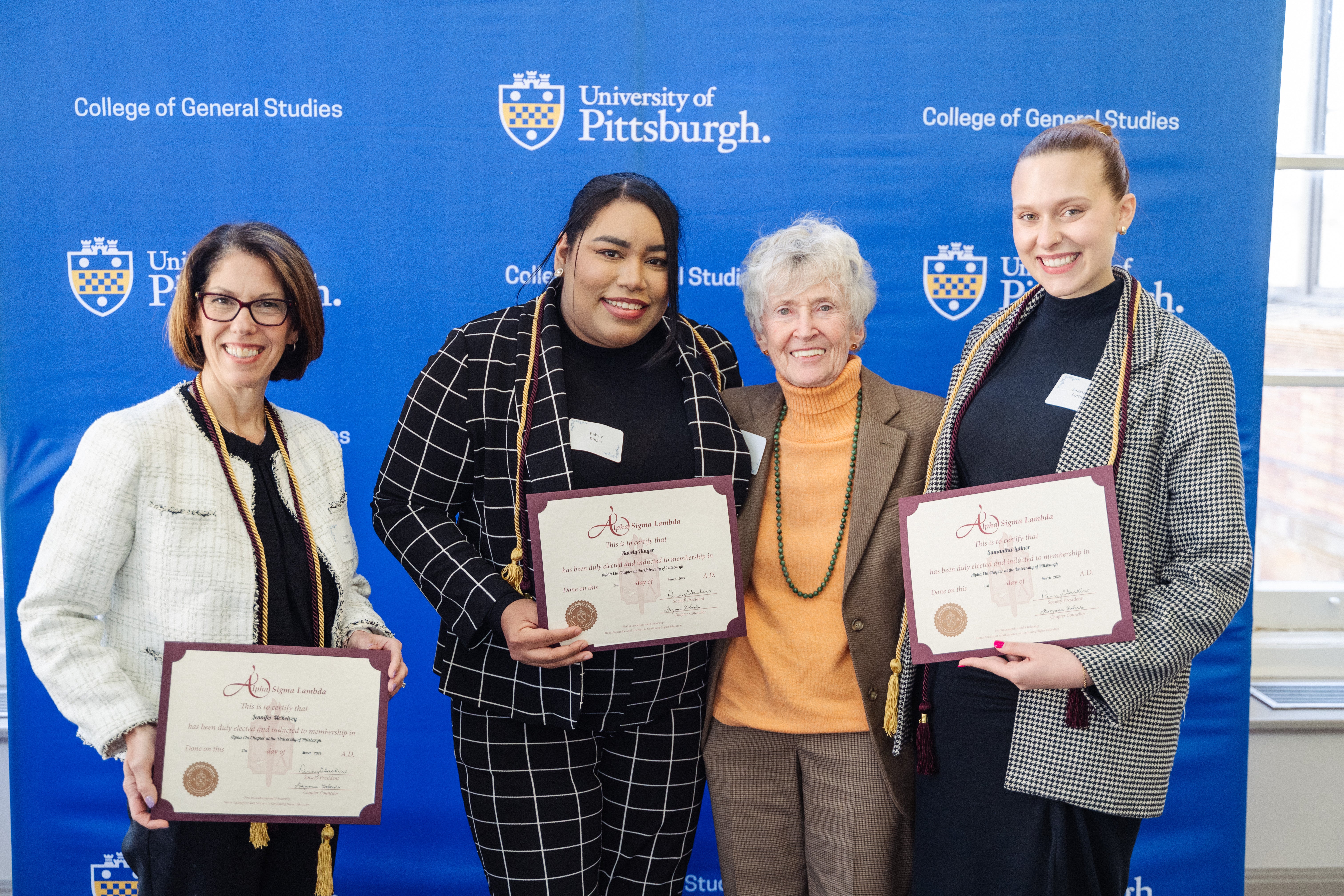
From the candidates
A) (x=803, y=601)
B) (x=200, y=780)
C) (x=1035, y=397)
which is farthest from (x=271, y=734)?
(x=1035, y=397)

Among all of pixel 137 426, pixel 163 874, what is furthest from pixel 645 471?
pixel 163 874

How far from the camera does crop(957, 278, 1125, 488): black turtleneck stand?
1658 mm

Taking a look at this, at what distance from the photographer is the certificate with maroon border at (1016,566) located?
150cm

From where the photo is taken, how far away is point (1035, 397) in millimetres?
1702

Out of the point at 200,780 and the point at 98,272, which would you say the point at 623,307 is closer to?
the point at 200,780

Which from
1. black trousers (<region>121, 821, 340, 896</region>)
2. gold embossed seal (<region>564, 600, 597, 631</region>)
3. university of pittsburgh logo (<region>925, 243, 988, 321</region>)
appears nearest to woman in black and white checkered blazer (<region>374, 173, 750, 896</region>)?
gold embossed seal (<region>564, 600, 597, 631</region>)

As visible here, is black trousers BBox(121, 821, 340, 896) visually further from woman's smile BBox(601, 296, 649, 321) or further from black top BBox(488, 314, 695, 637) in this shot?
woman's smile BBox(601, 296, 649, 321)

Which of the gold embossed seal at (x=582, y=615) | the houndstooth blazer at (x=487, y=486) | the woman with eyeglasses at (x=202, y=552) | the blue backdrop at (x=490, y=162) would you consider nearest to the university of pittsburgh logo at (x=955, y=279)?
the blue backdrop at (x=490, y=162)

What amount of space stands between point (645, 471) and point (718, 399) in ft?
0.79

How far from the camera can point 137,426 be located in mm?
1583

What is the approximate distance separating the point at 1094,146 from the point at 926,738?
118 cm

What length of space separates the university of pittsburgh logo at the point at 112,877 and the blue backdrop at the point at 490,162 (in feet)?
0.11

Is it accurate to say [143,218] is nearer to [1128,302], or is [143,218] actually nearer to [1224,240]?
[1128,302]

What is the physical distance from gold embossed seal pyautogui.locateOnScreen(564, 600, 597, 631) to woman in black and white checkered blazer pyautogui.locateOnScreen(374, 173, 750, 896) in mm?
104
